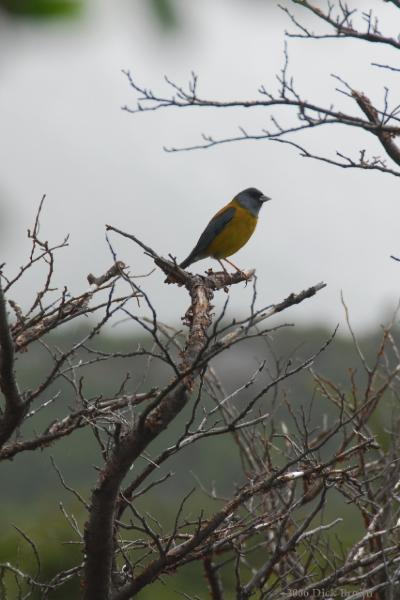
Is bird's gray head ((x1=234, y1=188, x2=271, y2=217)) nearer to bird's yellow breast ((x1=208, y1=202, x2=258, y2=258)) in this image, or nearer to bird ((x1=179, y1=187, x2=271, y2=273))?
bird ((x1=179, y1=187, x2=271, y2=273))

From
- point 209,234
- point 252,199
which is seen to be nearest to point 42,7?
point 209,234

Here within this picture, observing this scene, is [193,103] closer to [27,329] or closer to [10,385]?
[27,329]

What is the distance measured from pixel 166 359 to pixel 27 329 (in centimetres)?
128

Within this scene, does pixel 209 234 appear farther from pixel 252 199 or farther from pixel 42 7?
pixel 42 7

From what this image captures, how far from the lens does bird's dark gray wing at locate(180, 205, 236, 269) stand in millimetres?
8234

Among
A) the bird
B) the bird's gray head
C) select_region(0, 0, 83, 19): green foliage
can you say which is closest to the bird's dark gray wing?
the bird

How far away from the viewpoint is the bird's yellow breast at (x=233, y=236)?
8234mm

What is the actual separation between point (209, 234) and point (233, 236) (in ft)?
0.76

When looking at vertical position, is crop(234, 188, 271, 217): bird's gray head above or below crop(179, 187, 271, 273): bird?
above

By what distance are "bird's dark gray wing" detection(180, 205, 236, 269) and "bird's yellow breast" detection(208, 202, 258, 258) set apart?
0.04 meters

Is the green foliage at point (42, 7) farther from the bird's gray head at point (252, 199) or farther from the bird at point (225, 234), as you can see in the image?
the bird's gray head at point (252, 199)

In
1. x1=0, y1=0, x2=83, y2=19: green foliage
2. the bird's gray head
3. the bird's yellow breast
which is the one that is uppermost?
the bird's gray head

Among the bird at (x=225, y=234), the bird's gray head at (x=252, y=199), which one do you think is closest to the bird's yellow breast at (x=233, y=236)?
→ the bird at (x=225, y=234)

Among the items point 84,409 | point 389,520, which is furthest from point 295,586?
point 84,409
